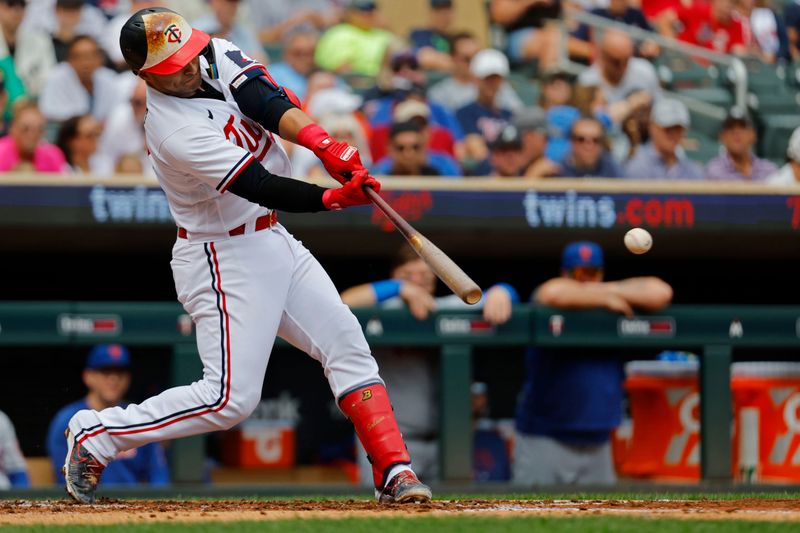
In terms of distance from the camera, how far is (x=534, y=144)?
295 inches

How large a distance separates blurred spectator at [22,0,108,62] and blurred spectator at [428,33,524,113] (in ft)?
7.17

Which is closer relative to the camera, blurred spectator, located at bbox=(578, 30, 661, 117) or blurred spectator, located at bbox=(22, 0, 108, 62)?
blurred spectator, located at bbox=(22, 0, 108, 62)

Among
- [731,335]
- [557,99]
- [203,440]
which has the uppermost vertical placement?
[557,99]

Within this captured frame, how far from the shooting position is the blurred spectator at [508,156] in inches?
290

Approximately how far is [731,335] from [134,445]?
3.12 metres

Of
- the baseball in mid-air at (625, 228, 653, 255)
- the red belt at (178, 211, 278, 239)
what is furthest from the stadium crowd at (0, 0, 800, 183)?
the red belt at (178, 211, 278, 239)

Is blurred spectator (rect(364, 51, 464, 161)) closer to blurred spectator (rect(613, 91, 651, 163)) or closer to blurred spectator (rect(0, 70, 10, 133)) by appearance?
blurred spectator (rect(613, 91, 651, 163))

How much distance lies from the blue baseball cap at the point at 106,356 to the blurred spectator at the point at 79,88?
2165mm

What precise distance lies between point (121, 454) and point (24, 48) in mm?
3242

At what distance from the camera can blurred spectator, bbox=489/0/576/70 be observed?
387 inches

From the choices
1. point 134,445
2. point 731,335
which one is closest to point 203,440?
point 134,445

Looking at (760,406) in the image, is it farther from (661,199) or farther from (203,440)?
(203,440)

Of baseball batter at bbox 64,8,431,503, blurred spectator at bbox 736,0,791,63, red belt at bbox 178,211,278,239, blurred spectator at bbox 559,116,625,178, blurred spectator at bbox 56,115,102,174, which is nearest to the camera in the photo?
baseball batter at bbox 64,8,431,503

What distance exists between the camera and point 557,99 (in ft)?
28.5
